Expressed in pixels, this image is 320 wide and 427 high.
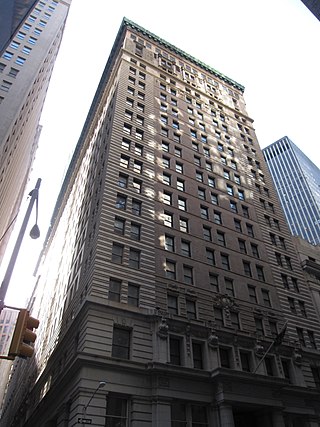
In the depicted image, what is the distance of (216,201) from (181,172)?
5698mm

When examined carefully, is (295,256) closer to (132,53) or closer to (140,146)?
(140,146)

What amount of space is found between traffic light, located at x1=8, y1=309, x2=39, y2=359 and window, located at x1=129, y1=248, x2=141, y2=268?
861 inches

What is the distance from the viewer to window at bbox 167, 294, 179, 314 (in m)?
30.2

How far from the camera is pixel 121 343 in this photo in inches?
1041

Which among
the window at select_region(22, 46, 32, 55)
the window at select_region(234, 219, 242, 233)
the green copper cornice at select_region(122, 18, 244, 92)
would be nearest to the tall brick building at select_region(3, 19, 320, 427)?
the window at select_region(234, 219, 242, 233)

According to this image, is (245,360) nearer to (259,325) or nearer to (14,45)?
(259,325)

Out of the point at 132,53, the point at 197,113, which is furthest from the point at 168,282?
the point at 132,53

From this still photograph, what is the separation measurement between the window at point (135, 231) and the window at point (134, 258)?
1.46 m

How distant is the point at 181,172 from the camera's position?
142 feet

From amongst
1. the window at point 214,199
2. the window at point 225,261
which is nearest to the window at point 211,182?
the window at point 214,199

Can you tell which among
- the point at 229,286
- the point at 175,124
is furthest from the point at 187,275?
the point at 175,124

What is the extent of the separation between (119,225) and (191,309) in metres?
10.3

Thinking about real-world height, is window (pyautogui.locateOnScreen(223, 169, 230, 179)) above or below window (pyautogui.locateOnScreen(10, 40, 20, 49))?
below

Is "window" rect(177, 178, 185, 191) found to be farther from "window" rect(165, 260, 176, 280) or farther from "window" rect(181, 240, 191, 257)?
"window" rect(165, 260, 176, 280)
